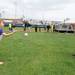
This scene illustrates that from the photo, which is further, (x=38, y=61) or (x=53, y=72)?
(x=38, y=61)

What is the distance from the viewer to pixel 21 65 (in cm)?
1410

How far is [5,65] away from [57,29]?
5203 cm

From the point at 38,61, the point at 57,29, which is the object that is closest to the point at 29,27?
the point at 57,29

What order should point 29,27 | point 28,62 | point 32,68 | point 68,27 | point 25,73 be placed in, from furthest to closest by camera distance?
1. point 29,27
2. point 68,27
3. point 28,62
4. point 32,68
5. point 25,73

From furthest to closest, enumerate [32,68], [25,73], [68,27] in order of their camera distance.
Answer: [68,27], [32,68], [25,73]

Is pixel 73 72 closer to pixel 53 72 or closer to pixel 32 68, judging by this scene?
pixel 53 72

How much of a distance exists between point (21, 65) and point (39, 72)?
196 centimetres

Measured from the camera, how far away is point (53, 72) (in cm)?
1248

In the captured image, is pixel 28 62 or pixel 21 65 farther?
pixel 28 62

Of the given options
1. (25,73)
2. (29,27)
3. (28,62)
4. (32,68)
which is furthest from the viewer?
(29,27)

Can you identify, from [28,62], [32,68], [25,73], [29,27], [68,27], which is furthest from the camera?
[29,27]

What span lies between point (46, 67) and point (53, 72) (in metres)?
1.24

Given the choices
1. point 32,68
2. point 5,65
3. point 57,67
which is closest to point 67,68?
point 57,67

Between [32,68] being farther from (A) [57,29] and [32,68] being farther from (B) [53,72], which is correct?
(A) [57,29]
